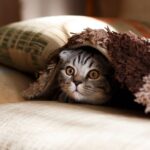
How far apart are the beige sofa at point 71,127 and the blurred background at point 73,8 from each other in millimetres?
917

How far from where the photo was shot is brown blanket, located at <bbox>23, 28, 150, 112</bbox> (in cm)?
74

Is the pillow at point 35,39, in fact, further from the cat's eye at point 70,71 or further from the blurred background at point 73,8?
the blurred background at point 73,8

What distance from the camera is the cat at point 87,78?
840mm

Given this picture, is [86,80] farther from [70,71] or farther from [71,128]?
[71,128]

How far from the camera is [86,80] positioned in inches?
33.3

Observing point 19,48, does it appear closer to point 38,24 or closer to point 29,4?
point 38,24

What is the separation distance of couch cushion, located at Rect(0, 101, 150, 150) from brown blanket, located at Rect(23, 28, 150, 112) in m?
0.06

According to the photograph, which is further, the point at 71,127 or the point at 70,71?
the point at 70,71

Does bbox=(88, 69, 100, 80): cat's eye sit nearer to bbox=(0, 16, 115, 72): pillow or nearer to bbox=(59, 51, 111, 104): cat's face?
bbox=(59, 51, 111, 104): cat's face

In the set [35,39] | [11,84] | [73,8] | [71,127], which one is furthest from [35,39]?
[73,8]

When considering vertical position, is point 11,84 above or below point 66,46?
below

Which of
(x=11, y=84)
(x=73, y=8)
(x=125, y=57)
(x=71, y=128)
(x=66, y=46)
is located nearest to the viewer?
(x=71, y=128)

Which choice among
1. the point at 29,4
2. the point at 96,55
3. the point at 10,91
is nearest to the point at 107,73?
the point at 96,55

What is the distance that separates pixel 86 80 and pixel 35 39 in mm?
261
